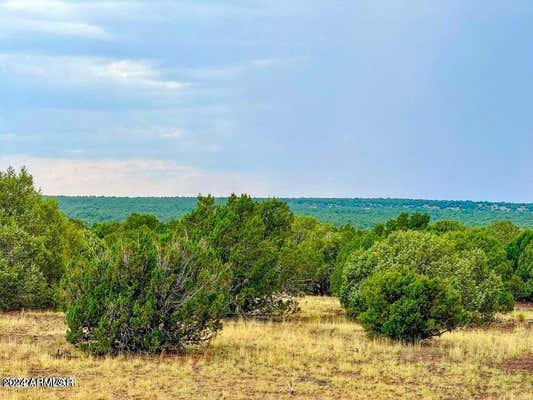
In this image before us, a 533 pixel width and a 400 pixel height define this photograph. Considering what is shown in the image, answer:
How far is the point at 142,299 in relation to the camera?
17719mm

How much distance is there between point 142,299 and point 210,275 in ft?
6.45

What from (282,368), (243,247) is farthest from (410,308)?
(243,247)

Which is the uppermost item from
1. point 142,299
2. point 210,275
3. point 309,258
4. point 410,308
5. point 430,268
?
point 210,275

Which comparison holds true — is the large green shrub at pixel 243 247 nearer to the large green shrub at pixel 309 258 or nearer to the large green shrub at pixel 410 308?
the large green shrub at pixel 309 258

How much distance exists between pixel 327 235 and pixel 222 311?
119 feet

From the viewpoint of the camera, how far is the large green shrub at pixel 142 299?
17.0 metres

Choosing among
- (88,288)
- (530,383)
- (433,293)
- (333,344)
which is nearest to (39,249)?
(88,288)

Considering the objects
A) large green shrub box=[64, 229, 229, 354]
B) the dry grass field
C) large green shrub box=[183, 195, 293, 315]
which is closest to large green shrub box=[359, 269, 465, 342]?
the dry grass field

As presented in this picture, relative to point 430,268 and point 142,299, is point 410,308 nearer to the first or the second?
point 430,268

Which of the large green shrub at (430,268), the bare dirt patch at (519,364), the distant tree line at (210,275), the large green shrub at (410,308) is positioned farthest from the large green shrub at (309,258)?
the bare dirt patch at (519,364)

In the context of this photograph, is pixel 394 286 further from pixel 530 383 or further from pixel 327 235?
pixel 327 235

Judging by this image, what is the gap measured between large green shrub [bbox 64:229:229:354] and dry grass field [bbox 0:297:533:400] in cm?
57

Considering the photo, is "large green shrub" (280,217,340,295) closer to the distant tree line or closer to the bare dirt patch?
the distant tree line

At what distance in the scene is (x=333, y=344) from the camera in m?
20.0
